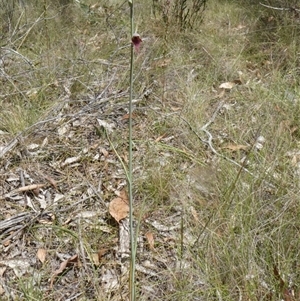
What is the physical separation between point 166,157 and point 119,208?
0.38 m

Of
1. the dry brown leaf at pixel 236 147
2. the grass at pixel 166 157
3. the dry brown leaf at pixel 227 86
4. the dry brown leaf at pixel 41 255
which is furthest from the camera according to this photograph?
the dry brown leaf at pixel 227 86

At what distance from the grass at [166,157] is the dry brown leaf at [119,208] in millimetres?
37

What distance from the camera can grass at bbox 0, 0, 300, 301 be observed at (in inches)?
51.4

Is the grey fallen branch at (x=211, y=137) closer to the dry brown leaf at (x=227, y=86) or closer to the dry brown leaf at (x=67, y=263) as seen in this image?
the dry brown leaf at (x=227, y=86)

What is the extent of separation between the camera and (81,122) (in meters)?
2.12

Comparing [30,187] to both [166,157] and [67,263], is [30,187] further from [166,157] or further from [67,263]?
[166,157]

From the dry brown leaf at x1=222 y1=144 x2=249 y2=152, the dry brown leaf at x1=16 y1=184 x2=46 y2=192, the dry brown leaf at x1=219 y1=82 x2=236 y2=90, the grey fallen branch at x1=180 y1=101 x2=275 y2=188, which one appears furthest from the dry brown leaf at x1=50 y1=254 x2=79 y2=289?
the dry brown leaf at x1=219 y1=82 x2=236 y2=90

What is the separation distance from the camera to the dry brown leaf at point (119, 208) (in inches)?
61.3

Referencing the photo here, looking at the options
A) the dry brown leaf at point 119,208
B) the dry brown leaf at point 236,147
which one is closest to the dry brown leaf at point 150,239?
the dry brown leaf at point 119,208

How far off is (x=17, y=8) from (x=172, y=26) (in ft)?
4.46

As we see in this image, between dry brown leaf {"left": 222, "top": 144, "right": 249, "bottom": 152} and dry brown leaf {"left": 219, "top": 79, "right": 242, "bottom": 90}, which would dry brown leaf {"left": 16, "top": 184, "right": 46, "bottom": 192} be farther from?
dry brown leaf {"left": 219, "top": 79, "right": 242, "bottom": 90}

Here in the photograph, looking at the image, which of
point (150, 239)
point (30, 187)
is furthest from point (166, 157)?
point (30, 187)

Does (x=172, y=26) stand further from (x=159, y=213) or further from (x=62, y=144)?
(x=159, y=213)

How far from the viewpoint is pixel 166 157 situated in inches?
72.6
